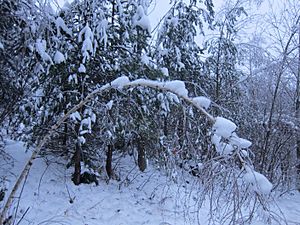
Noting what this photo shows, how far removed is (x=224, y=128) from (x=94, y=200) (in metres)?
4.37

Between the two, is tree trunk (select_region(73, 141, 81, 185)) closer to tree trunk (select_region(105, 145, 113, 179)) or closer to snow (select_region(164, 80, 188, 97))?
tree trunk (select_region(105, 145, 113, 179))

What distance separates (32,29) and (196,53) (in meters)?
5.54

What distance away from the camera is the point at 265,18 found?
10.4m

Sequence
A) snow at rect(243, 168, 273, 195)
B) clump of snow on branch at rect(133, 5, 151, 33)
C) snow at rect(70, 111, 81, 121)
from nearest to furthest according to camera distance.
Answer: snow at rect(243, 168, 273, 195), snow at rect(70, 111, 81, 121), clump of snow on branch at rect(133, 5, 151, 33)

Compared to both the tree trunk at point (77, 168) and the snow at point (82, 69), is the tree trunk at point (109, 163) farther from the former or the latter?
the snow at point (82, 69)

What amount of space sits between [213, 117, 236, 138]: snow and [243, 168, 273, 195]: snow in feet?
1.10

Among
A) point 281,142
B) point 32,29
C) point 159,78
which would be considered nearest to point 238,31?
point 281,142

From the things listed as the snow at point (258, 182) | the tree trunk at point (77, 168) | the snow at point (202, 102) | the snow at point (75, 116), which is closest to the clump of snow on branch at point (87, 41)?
the snow at point (75, 116)

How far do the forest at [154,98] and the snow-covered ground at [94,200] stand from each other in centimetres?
13

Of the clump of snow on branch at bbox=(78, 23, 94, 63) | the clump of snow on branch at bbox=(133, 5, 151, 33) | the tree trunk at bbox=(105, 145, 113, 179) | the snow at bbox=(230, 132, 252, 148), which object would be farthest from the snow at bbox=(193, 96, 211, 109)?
the tree trunk at bbox=(105, 145, 113, 179)

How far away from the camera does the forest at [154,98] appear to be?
288 cm

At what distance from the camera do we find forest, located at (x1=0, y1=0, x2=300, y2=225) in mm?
2883

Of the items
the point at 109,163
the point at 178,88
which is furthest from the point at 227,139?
the point at 109,163

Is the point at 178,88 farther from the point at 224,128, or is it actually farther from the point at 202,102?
the point at 224,128
